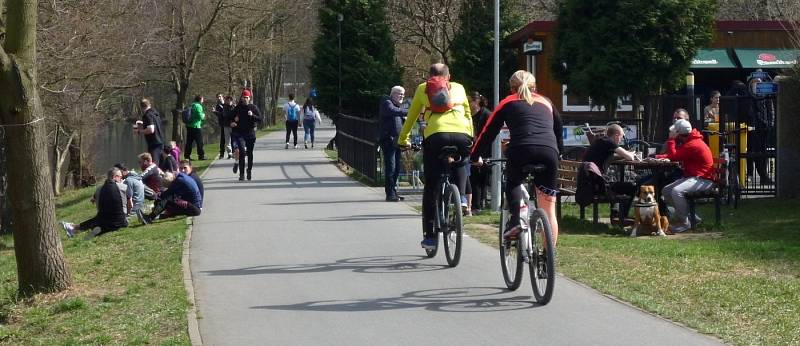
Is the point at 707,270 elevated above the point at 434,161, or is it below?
below

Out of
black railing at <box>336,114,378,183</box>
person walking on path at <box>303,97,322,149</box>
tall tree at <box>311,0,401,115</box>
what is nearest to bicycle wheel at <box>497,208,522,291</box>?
black railing at <box>336,114,378,183</box>

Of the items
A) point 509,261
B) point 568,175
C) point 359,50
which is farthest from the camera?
point 359,50

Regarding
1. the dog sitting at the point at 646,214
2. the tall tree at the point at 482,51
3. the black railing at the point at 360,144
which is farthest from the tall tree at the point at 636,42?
the tall tree at the point at 482,51

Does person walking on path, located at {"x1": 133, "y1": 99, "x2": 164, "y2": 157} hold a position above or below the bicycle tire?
above

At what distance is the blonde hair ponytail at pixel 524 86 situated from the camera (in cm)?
901

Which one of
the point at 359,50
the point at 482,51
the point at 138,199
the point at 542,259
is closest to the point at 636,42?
the point at 138,199

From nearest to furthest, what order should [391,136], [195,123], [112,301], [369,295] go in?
[369,295], [112,301], [391,136], [195,123]

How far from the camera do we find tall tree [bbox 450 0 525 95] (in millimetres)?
29828

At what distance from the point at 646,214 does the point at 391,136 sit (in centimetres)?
546

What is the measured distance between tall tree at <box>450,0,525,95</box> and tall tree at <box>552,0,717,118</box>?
26.1 feet

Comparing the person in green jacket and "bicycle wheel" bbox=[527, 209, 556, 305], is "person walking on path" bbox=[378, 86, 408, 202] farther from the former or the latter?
the person in green jacket

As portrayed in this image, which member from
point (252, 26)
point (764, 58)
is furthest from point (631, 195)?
point (252, 26)

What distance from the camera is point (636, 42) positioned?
2089 centimetres

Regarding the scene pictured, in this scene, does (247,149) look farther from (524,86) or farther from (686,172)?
(524,86)
